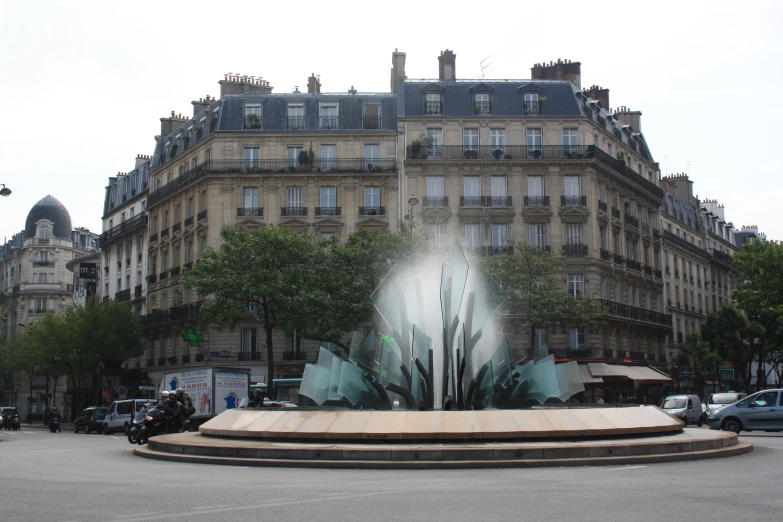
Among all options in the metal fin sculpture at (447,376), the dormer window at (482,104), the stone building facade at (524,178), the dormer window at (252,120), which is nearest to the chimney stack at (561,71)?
the stone building facade at (524,178)

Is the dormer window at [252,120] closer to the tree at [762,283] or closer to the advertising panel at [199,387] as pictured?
the advertising panel at [199,387]

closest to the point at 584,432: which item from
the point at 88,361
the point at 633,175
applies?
the point at 633,175

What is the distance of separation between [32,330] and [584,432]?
2176 inches

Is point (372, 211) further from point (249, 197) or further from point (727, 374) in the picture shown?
point (727, 374)

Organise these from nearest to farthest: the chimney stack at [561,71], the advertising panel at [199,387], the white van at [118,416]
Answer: the advertising panel at [199,387]
the white van at [118,416]
the chimney stack at [561,71]

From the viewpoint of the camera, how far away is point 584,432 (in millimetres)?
17109

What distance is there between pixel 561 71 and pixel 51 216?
210 ft

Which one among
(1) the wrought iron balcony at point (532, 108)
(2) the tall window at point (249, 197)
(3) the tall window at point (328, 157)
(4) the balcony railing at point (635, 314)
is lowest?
(4) the balcony railing at point (635, 314)

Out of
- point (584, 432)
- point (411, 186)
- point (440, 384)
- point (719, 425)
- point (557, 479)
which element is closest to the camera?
point (557, 479)

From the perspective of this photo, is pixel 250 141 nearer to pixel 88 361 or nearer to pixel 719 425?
pixel 88 361

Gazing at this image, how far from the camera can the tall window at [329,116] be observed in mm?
53688

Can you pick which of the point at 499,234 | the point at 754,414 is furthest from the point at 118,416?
the point at 754,414

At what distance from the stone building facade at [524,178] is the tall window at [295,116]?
18.8 ft

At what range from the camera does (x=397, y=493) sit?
1208 cm
